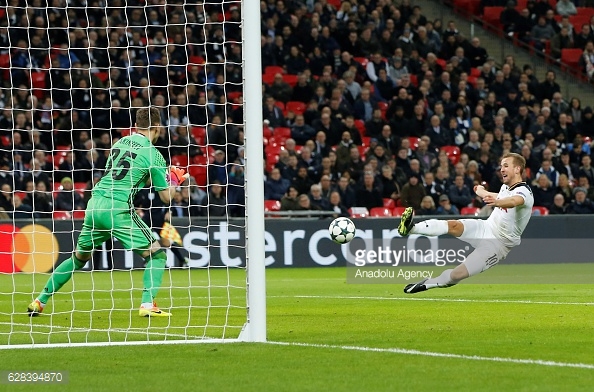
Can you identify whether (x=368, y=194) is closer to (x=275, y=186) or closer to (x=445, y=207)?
(x=445, y=207)

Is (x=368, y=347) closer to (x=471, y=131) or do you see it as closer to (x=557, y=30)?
(x=471, y=131)

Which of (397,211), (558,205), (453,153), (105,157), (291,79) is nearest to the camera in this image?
(105,157)

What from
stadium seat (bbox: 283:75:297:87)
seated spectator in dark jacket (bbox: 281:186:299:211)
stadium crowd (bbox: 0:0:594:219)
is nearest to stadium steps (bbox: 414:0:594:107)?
stadium crowd (bbox: 0:0:594:219)

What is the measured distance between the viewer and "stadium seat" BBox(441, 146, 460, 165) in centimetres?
2331

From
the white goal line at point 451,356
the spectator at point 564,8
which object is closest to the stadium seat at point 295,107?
the spectator at point 564,8

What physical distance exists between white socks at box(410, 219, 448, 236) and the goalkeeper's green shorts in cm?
282

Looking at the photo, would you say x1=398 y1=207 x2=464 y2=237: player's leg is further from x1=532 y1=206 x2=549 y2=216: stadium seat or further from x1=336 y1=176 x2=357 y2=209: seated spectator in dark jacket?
x1=532 y1=206 x2=549 y2=216: stadium seat

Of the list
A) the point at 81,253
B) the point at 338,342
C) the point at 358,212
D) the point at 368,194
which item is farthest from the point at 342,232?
the point at 368,194

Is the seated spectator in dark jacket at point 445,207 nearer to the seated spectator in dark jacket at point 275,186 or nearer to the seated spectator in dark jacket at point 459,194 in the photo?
the seated spectator in dark jacket at point 459,194

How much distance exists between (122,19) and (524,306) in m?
Answer: 12.8

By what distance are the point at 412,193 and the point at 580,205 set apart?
3.56 metres

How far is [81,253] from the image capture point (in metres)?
10.7

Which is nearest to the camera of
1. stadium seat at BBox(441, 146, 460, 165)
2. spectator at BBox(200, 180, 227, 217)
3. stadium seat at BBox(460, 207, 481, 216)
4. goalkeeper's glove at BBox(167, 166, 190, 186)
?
goalkeeper's glove at BBox(167, 166, 190, 186)

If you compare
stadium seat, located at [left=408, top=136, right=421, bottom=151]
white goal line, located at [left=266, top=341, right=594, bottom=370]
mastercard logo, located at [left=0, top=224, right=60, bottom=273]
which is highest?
stadium seat, located at [left=408, top=136, right=421, bottom=151]
